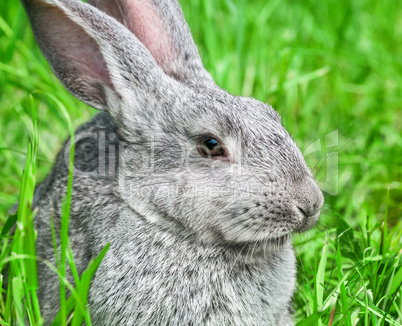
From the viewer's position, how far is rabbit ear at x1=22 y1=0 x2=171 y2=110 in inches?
155

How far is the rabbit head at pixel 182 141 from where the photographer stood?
3.60 m

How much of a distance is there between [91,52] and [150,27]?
589 mm

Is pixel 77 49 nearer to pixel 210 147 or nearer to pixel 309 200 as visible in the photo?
pixel 210 147

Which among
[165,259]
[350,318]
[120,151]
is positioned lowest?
[350,318]

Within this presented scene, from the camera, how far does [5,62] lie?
5.41m

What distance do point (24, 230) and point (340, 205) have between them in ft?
8.78

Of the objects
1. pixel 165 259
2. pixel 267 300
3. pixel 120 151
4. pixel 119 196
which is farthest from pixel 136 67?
pixel 267 300

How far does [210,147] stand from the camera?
379 cm

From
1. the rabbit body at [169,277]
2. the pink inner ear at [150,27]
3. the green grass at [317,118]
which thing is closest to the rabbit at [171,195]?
the rabbit body at [169,277]

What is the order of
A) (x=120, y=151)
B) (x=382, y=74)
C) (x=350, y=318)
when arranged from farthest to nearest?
(x=382, y=74) → (x=120, y=151) → (x=350, y=318)

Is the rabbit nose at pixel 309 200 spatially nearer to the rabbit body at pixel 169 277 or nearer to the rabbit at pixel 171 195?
the rabbit at pixel 171 195

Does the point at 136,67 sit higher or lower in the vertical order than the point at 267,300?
higher

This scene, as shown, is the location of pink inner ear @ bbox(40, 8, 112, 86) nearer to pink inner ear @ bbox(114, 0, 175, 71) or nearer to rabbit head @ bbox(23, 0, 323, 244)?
rabbit head @ bbox(23, 0, 323, 244)

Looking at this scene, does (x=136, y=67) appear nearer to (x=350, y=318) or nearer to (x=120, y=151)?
(x=120, y=151)
